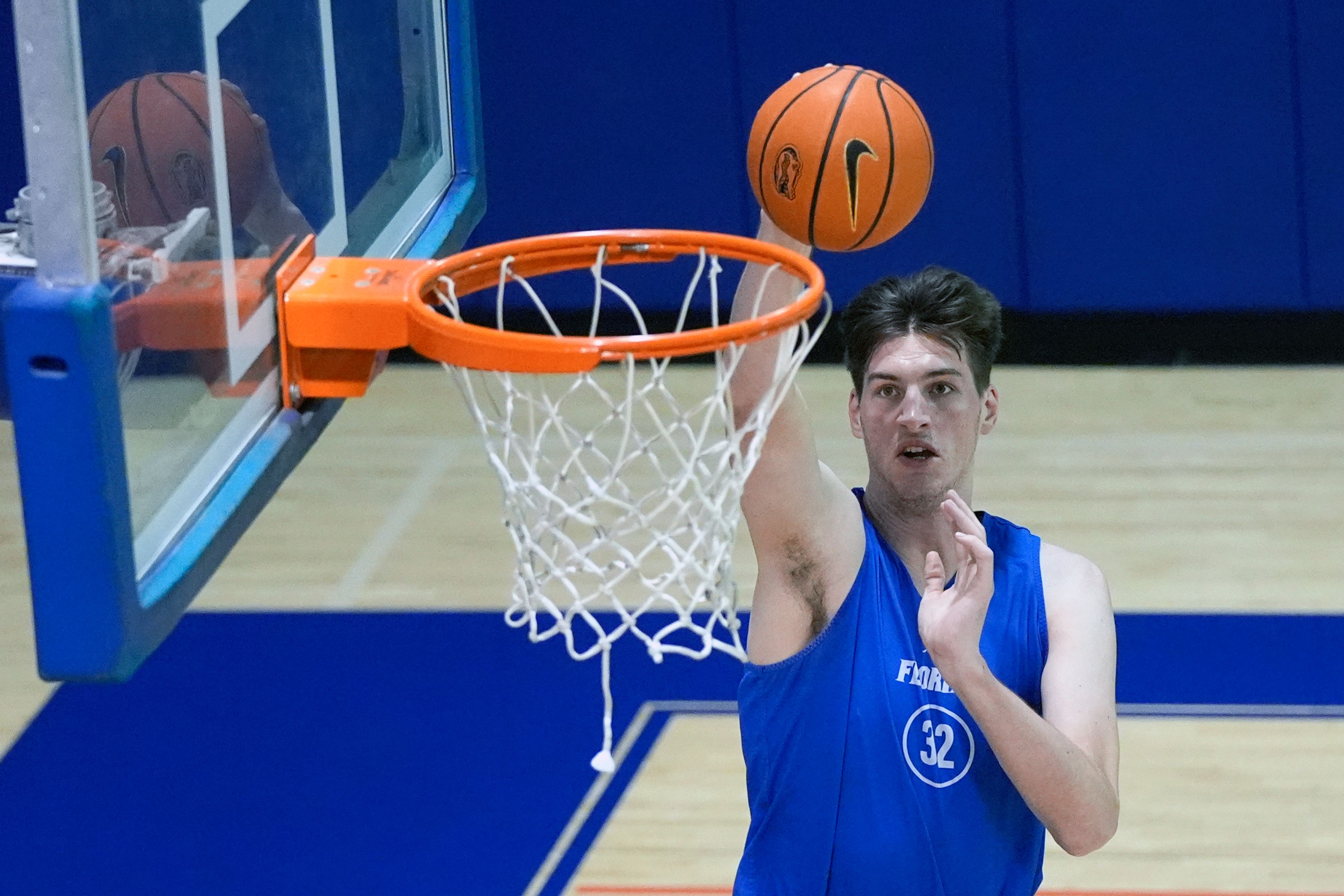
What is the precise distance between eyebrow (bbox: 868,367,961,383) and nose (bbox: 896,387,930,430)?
0.11ft

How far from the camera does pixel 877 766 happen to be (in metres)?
2.72

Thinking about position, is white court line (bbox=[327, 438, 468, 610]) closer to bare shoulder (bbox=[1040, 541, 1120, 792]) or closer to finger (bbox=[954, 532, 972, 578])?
bare shoulder (bbox=[1040, 541, 1120, 792])

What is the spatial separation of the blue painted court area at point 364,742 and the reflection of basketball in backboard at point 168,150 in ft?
7.32

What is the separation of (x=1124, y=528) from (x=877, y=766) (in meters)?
3.74

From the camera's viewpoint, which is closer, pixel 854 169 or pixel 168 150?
pixel 168 150

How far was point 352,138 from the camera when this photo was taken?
10.3ft

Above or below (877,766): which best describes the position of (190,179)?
above

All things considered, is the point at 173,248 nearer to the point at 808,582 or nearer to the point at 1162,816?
the point at 808,582

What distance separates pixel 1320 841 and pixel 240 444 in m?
3.01

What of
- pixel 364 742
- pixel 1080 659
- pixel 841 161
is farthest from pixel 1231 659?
pixel 841 161

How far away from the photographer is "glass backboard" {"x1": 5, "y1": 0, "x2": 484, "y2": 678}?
206 centimetres

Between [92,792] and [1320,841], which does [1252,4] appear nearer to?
[1320,841]

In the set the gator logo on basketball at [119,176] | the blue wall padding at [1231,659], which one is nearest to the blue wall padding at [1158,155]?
the blue wall padding at [1231,659]

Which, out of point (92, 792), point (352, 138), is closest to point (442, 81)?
point (352, 138)
